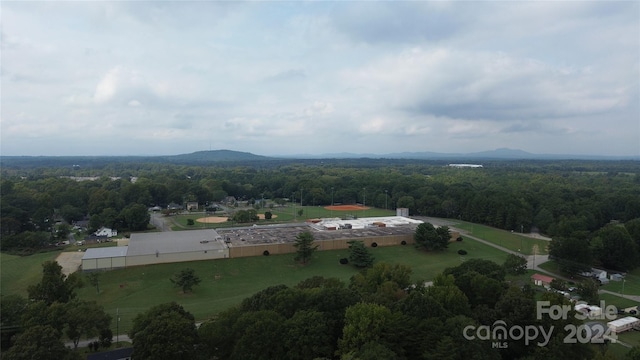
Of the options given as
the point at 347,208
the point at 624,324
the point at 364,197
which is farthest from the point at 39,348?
the point at 364,197

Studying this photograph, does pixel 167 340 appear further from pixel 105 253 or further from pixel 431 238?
pixel 431 238

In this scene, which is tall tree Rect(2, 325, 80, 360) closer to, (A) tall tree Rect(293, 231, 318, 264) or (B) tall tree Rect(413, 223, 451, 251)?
(A) tall tree Rect(293, 231, 318, 264)

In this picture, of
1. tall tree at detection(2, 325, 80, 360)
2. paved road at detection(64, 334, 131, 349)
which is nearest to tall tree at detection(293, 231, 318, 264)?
paved road at detection(64, 334, 131, 349)

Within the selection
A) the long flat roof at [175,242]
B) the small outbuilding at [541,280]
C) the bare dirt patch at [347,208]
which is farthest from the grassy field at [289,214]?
the small outbuilding at [541,280]

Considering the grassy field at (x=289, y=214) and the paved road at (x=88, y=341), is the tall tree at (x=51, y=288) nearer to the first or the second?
the paved road at (x=88, y=341)

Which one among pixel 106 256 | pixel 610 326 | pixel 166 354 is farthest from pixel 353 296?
pixel 106 256
